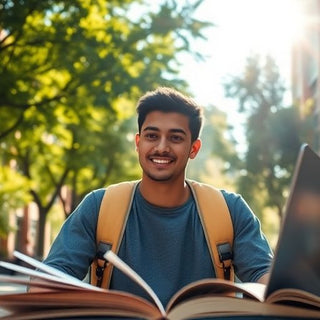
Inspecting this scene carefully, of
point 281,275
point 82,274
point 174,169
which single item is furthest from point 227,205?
point 281,275

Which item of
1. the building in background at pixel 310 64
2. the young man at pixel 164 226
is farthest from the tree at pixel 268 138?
the young man at pixel 164 226

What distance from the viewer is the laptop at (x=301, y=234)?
1696 mm

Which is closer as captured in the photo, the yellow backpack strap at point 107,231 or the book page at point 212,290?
the book page at point 212,290

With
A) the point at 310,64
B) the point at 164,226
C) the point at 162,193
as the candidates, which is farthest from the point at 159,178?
the point at 310,64

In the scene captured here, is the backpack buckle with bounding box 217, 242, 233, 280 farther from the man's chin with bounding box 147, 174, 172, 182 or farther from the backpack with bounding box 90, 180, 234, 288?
the man's chin with bounding box 147, 174, 172, 182

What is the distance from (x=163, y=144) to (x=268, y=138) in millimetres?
26853

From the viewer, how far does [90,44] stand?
39.7 ft

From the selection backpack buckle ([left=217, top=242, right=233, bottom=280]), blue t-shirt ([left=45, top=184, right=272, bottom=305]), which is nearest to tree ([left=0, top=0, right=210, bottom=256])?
blue t-shirt ([left=45, top=184, right=272, bottom=305])

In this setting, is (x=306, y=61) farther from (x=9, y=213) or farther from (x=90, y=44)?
(x=90, y=44)

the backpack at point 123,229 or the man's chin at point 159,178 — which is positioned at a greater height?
the man's chin at point 159,178

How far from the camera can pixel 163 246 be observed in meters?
2.48

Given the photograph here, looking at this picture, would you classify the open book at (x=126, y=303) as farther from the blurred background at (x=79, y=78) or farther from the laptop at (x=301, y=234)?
the blurred background at (x=79, y=78)

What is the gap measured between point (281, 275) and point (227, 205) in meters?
0.84

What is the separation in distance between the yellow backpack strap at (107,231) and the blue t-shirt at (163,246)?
23 mm
